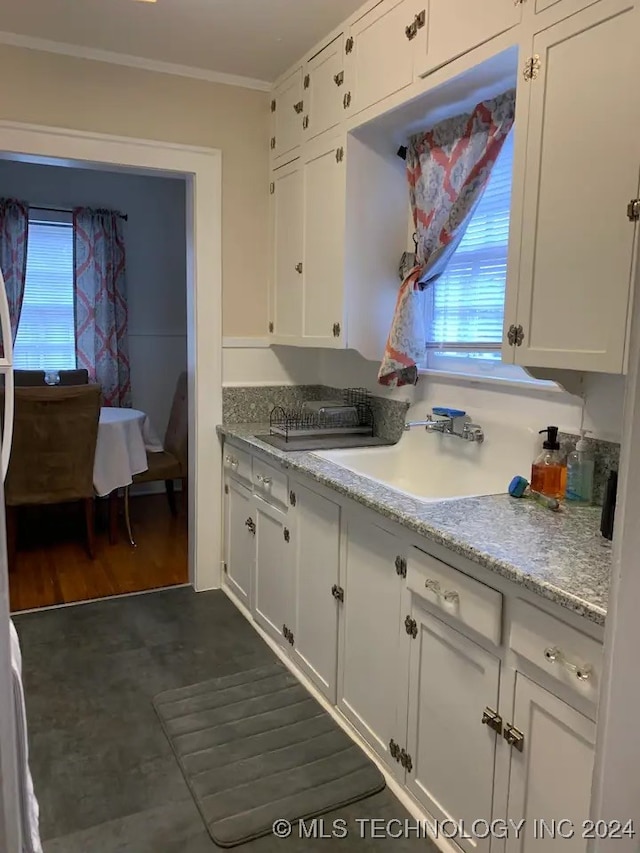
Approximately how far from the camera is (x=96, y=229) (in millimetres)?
4926

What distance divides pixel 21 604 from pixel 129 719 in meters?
1.21

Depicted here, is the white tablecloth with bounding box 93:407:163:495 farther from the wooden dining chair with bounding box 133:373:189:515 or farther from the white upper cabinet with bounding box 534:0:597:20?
the white upper cabinet with bounding box 534:0:597:20

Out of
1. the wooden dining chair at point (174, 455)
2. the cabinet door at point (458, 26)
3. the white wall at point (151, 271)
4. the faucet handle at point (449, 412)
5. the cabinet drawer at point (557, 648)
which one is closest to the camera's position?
the cabinet drawer at point (557, 648)

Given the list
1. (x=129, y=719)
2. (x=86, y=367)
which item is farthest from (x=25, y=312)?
(x=129, y=719)

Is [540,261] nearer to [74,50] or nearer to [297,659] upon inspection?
[297,659]

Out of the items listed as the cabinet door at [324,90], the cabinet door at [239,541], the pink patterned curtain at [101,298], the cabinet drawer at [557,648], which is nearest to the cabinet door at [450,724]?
the cabinet drawer at [557,648]

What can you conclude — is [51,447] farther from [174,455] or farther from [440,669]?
[440,669]

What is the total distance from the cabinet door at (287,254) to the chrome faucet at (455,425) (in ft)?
2.90

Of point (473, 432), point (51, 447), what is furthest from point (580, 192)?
point (51, 447)

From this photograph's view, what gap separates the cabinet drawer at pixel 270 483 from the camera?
2.63m

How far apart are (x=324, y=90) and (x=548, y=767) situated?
2530mm

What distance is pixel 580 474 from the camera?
6.11 feet

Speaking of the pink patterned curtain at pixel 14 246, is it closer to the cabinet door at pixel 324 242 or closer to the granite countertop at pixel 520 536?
the cabinet door at pixel 324 242

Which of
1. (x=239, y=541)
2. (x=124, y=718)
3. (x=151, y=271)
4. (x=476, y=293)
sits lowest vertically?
(x=124, y=718)
